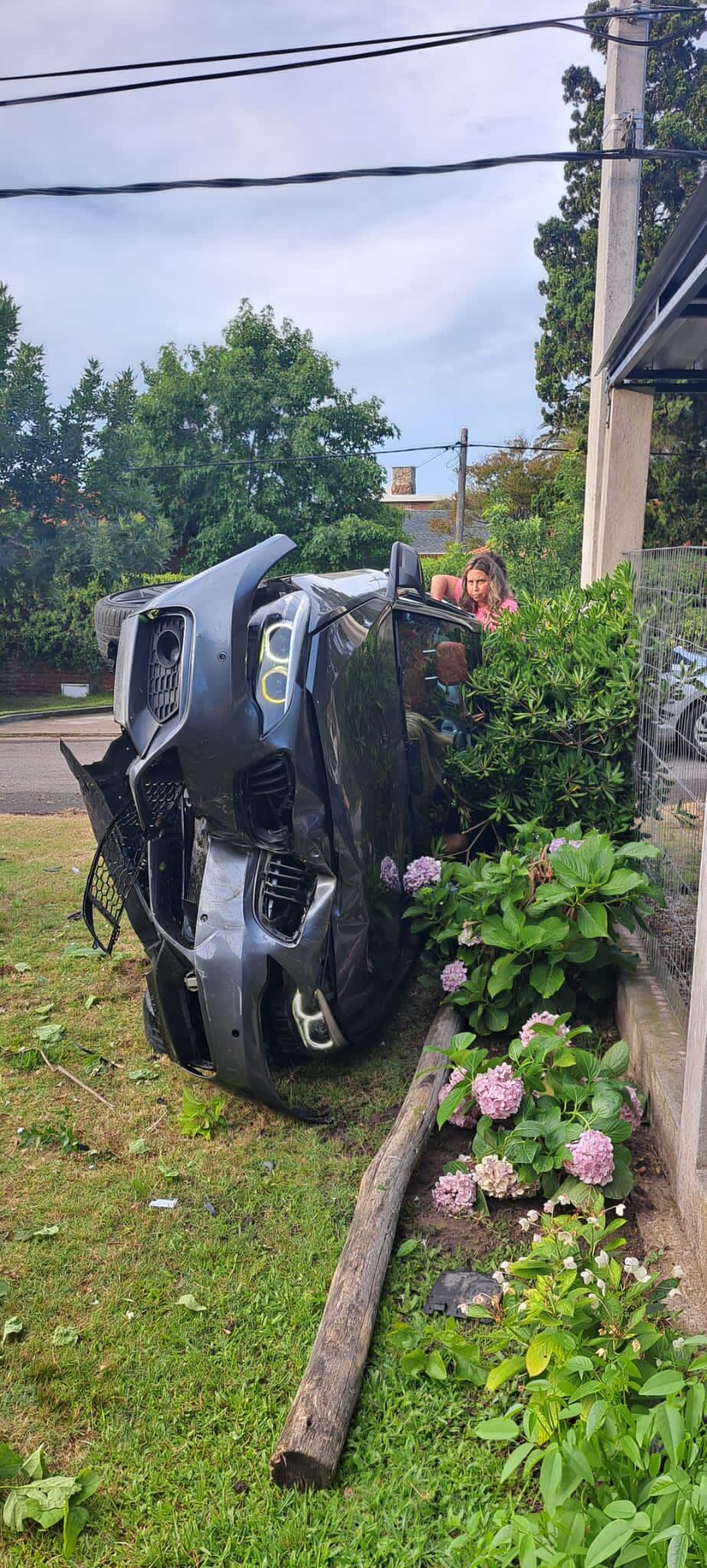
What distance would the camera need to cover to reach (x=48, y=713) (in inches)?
870

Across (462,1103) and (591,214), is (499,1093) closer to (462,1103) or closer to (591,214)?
(462,1103)

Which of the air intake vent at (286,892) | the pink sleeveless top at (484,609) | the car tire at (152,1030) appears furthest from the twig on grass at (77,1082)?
the pink sleeveless top at (484,609)

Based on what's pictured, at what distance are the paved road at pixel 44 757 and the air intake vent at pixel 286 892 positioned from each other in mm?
6454

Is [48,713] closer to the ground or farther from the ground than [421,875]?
closer to the ground

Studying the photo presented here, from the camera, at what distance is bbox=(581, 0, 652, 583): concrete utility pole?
27.1 ft

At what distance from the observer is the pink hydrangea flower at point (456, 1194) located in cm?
299

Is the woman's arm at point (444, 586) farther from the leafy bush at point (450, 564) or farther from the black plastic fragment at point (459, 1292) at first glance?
the leafy bush at point (450, 564)

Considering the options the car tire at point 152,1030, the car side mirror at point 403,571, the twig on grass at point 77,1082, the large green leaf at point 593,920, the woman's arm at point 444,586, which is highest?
the car side mirror at point 403,571

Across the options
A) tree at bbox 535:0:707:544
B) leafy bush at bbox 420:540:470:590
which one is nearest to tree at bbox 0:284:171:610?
leafy bush at bbox 420:540:470:590

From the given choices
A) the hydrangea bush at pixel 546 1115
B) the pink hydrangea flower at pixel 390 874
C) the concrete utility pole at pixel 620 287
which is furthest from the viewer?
the concrete utility pole at pixel 620 287

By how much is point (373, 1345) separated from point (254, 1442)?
1.21 feet

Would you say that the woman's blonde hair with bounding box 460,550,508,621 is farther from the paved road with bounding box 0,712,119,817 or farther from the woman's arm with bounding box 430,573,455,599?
the paved road with bounding box 0,712,119,817

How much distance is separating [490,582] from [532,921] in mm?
3000

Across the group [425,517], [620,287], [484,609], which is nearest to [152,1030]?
[484,609]
